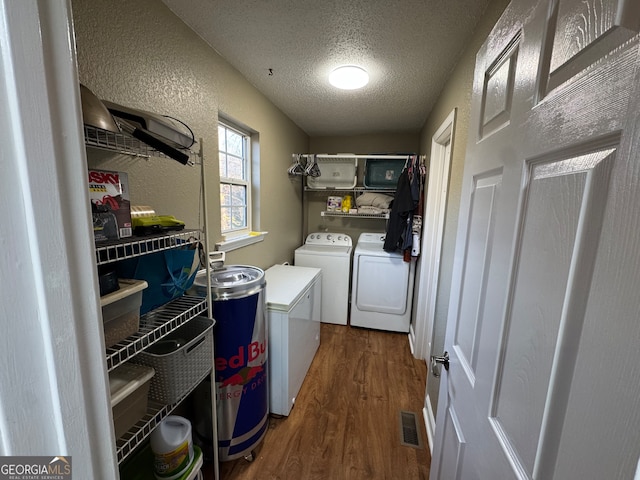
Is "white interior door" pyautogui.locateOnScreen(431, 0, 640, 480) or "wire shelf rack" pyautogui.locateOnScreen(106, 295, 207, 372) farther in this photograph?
"wire shelf rack" pyautogui.locateOnScreen(106, 295, 207, 372)

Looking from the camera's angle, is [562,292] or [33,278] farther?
[562,292]

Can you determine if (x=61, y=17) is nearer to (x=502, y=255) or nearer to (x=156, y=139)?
(x=156, y=139)

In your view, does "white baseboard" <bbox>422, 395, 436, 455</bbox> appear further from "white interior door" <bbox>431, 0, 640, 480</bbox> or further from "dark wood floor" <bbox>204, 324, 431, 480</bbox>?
"white interior door" <bbox>431, 0, 640, 480</bbox>

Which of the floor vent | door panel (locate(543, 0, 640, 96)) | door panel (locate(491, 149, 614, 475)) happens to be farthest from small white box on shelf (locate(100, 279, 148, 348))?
the floor vent

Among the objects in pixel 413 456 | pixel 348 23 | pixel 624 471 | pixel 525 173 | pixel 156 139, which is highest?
pixel 348 23

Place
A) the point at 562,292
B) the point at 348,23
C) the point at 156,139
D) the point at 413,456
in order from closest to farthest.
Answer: the point at 562,292 → the point at 156,139 → the point at 348,23 → the point at 413,456

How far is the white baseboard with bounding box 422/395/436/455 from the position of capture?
1.59 m

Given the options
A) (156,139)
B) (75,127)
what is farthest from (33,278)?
(156,139)

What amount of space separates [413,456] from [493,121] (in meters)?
1.81

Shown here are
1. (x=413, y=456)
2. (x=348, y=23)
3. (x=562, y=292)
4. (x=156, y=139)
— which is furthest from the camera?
(x=413, y=456)

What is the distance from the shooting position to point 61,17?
0.33 meters

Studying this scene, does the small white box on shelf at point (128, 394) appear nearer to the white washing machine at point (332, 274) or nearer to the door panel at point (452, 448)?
the door panel at point (452, 448)

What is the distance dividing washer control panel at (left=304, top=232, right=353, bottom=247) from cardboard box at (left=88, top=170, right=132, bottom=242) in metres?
2.55

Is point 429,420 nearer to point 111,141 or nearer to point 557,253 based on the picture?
point 557,253
